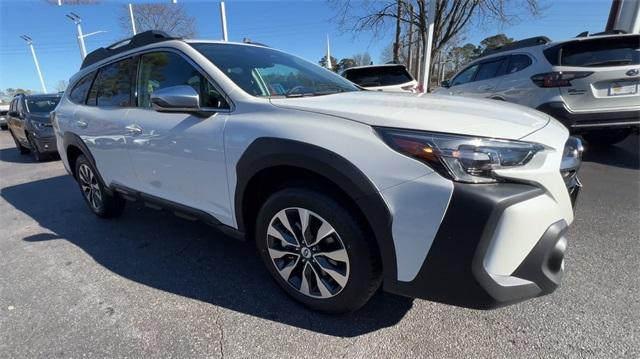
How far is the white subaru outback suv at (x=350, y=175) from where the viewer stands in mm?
1533

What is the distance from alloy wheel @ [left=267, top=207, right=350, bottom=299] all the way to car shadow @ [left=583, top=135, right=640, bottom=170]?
4.85m

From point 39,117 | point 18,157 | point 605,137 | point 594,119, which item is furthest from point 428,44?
point 18,157

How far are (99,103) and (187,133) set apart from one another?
5.72 ft

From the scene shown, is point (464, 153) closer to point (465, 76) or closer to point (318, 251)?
point (318, 251)

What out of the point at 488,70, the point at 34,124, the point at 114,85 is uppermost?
the point at 114,85

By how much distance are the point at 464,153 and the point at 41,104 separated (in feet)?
35.8

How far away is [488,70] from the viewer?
19.8 ft

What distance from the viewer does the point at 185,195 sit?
8.53 ft

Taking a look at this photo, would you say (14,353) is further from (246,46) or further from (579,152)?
(579,152)

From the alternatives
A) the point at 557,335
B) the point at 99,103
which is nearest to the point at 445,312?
the point at 557,335

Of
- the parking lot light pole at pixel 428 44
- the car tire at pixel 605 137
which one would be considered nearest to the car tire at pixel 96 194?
the car tire at pixel 605 137

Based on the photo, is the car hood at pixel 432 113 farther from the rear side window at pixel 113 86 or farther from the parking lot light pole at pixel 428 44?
the parking lot light pole at pixel 428 44

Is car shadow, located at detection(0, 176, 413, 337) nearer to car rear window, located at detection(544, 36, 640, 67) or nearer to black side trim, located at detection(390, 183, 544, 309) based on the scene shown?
black side trim, located at detection(390, 183, 544, 309)

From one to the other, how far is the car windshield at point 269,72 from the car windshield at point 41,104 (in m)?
8.40
